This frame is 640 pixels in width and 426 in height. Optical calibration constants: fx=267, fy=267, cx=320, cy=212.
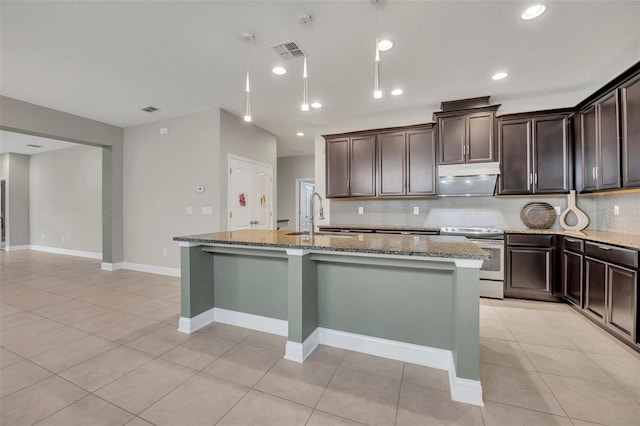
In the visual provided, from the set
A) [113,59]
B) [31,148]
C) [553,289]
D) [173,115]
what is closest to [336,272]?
[553,289]

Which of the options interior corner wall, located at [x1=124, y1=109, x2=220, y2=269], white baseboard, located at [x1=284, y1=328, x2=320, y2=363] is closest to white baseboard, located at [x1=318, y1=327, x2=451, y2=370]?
white baseboard, located at [x1=284, y1=328, x2=320, y2=363]

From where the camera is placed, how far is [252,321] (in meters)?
2.69

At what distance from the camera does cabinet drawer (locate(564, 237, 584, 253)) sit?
2986 millimetres

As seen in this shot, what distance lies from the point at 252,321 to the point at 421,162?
3303mm

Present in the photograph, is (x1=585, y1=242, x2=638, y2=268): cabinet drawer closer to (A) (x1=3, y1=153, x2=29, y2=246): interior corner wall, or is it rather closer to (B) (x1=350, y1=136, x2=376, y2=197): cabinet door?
(B) (x1=350, y1=136, x2=376, y2=197): cabinet door

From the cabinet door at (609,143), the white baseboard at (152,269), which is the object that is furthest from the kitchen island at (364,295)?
the white baseboard at (152,269)

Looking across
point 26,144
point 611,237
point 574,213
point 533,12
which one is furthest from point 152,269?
point 574,213

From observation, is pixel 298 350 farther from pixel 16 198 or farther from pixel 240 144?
pixel 16 198

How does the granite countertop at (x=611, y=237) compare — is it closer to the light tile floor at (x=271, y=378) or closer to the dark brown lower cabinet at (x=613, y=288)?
the dark brown lower cabinet at (x=613, y=288)

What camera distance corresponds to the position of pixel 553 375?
1987mm

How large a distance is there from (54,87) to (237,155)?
2516mm

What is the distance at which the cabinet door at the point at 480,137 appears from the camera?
148 inches

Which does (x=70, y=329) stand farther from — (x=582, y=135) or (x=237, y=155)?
(x=582, y=135)

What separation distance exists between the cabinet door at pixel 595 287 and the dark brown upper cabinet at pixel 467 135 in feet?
5.55
